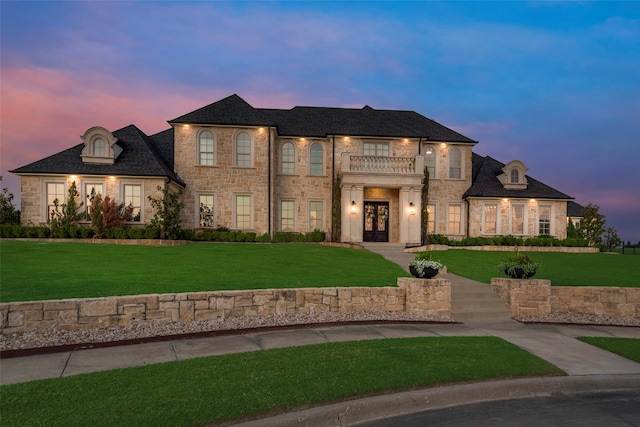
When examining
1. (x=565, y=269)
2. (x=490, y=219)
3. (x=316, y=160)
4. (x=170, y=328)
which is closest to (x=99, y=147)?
(x=316, y=160)

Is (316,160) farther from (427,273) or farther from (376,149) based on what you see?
(427,273)

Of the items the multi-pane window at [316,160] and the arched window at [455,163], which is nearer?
the multi-pane window at [316,160]

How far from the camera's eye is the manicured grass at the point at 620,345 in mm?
7508

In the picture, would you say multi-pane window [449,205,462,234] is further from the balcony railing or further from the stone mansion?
the balcony railing

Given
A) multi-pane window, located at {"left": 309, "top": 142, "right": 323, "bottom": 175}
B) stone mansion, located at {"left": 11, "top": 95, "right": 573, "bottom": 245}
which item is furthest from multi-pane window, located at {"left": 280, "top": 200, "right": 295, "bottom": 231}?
multi-pane window, located at {"left": 309, "top": 142, "right": 323, "bottom": 175}

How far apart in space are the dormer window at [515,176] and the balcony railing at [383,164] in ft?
24.6

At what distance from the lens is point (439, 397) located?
5.27m

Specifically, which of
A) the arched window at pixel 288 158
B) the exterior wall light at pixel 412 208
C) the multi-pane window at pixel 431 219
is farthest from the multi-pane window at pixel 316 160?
the multi-pane window at pixel 431 219

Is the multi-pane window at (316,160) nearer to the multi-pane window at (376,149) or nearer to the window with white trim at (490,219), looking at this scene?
the multi-pane window at (376,149)

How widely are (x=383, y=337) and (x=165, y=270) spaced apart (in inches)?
308

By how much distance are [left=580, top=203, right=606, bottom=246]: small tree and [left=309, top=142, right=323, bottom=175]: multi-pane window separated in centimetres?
2576

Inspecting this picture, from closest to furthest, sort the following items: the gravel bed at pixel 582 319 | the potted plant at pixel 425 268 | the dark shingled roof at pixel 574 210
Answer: the gravel bed at pixel 582 319
the potted plant at pixel 425 268
the dark shingled roof at pixel 574 210

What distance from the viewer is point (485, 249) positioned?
83.7 feet

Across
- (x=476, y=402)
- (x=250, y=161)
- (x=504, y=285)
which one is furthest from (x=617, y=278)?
(x=250, y=161)
